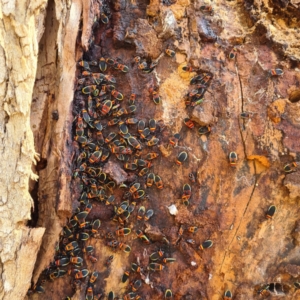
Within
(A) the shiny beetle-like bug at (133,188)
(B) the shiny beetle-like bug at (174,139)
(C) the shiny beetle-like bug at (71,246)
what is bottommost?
(C) the shiny beetle-like bug at (71,246)

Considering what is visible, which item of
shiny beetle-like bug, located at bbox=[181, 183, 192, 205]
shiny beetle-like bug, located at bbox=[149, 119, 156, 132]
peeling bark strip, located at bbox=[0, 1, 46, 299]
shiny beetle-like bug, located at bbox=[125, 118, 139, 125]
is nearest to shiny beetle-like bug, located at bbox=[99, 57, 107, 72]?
shiny beetle-like bug, located at bbox=[125, 118, 139, 125]

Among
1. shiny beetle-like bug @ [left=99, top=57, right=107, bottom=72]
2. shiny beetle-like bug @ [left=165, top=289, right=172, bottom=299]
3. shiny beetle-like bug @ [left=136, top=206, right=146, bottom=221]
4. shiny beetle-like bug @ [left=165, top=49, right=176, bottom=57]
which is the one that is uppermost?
shiny beetle-like bug @ [left=165, top=49, right=176, bottom=57]

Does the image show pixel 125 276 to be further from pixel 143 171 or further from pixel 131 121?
pixel 131 121

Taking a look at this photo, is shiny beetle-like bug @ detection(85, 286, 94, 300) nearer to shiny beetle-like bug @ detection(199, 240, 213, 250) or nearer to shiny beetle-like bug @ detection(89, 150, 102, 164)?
shiny beetle-like bug @ detection(199, 240, 213, 250)

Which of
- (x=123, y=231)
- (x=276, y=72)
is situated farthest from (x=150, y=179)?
(x=276, y=72)

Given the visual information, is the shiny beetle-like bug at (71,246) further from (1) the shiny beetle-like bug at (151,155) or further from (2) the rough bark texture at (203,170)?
(1) the shiny beetle-like bug at (151,155)

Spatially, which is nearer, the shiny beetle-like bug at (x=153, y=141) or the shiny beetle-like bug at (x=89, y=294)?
the shiny beetle-like bug at (x=89, y=294)

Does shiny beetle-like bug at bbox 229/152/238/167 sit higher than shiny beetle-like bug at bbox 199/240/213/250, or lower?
higher

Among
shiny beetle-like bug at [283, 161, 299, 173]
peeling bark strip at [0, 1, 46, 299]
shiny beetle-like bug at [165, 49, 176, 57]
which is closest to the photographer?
peeling bark strip at [0, 1, 46, 299]

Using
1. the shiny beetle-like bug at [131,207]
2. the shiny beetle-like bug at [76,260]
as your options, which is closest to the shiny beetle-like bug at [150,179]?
the shiny beetle-like bug at [131,207]

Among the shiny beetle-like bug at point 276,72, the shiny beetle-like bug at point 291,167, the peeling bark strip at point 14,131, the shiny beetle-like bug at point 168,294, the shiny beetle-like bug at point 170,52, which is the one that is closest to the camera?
the peeling bark strip at point 14,131
